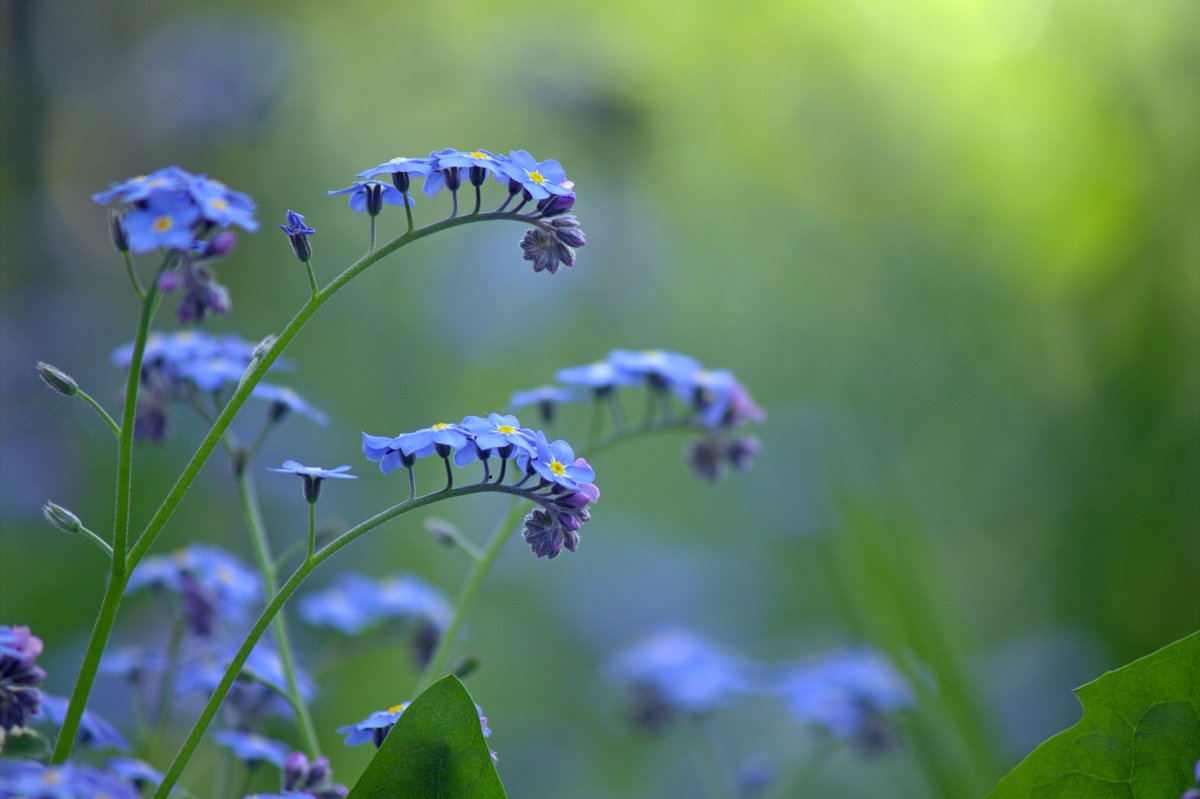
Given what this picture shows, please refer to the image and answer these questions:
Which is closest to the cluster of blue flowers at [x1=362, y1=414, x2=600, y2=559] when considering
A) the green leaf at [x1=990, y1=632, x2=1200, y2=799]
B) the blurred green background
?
the green leaf at [x1=990, y1=632, x2=1200, y2=799]

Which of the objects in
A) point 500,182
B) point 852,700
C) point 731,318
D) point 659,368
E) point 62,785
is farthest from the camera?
point 731,318

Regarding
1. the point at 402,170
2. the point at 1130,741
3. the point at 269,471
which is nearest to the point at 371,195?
the point at 402,170

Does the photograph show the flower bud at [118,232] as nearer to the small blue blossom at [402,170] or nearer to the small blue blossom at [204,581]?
the small blue blossom at [402,170]

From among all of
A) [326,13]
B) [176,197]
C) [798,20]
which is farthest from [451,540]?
[798,20]

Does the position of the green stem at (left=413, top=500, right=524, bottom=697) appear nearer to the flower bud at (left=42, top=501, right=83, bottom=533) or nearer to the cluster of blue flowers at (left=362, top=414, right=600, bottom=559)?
the cluster of blue flowers at (left=362, top=414, right=600, bottom=559)

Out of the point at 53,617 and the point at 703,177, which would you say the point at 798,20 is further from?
the point at 53,617

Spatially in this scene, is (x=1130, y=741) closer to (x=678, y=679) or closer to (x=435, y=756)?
(x=435, y=756)
